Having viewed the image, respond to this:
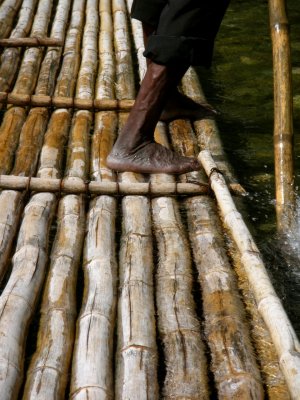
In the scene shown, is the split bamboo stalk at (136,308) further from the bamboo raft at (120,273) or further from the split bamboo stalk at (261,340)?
the split bamboo stalk at (261,340)

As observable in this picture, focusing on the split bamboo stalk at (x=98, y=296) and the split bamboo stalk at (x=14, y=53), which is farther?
the split bamboo stalk at (x=14, y=53)

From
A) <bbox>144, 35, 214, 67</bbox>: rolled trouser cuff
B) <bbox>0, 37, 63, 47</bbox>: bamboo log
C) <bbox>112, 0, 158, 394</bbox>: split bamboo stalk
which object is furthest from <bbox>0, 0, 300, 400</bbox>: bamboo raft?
<bbox>0, 37, 63, 47</bbox>: bamboo log

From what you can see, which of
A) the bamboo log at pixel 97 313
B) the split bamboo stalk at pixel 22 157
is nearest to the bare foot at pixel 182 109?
the split bamboo stalk at pixel 22 157

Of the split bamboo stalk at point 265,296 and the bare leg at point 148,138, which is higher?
the bare leg at point 148,138

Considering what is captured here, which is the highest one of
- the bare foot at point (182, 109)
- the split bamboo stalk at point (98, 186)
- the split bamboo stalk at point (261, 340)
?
the bare foot at point (182, 109)

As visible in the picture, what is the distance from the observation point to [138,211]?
2420 millimetres

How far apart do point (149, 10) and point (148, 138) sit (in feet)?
1.87

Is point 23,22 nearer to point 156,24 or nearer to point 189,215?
point 156,24

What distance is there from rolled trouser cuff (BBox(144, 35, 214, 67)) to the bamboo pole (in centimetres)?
30

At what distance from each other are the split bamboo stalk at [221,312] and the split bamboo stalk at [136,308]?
6.4 inches

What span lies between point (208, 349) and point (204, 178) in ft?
3.47

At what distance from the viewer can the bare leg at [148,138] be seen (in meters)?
2.65

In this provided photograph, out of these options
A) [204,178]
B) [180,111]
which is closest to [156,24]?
[180,111]

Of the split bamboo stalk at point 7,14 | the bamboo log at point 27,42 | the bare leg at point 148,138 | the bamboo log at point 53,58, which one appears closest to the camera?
the bare leg at point 148,138
